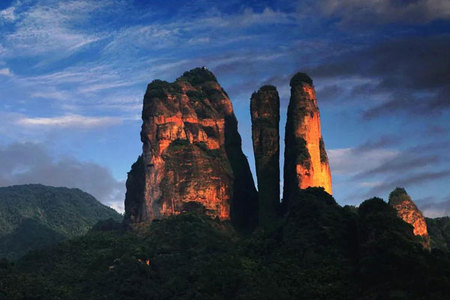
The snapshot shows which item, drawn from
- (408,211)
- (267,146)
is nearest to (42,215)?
(267,146)

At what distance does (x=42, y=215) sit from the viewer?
16388 centimetres

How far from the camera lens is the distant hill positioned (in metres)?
138

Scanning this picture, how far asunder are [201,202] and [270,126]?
15.2 meters

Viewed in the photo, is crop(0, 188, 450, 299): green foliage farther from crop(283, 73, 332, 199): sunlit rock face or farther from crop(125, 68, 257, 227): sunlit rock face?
crop(283, 73, 332, 199): sunlit rock face

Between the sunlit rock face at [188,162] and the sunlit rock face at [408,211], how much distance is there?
2148 centimetres

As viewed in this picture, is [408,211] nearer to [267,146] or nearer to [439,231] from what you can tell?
[439,231]

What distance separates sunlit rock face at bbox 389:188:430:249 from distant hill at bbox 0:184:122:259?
5886cm

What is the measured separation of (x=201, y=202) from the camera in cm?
9788

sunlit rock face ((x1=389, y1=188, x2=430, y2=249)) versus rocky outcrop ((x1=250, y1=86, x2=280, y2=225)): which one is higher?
rocky outcrop ((x1=250, y1=86, x2=280, y2=225))

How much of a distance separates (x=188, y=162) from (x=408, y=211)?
33951 millimetres

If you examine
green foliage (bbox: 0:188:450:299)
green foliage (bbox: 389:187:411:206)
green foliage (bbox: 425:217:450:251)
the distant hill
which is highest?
the distant hill

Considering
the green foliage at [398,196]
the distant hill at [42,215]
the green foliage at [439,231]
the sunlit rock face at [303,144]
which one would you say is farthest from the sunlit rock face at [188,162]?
the distant hill at [42,215]

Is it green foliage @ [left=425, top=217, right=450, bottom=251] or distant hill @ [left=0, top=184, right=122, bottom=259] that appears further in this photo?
distant hill @ [left=0, top=184, right=122, bottom=259]

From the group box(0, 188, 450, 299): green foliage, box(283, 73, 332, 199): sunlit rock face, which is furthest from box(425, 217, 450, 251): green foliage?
box(0, 188, 450, 299): green foliage
